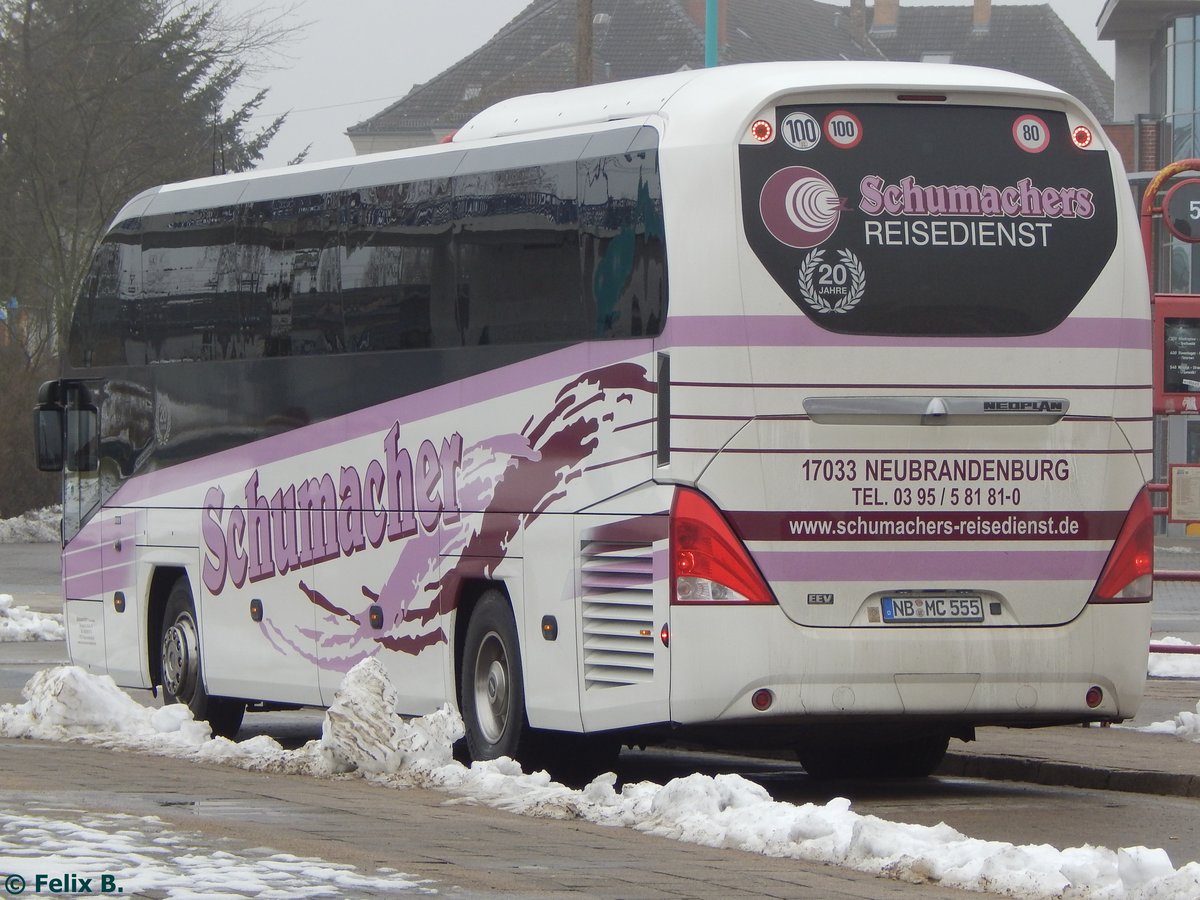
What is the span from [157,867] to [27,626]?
18442mm

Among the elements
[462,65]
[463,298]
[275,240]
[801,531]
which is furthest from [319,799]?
[462,65]

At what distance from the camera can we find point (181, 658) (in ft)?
50.6

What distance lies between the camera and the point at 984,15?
3632 inches

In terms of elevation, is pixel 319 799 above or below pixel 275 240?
below

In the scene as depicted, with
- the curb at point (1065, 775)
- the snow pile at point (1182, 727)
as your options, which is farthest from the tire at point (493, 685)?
the snow pile at point (1182, 727)

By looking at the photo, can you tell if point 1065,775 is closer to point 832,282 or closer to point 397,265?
point 832,282

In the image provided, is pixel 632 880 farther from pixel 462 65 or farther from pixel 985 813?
pixel 462 65

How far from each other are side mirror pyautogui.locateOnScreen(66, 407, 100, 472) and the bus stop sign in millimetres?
7634

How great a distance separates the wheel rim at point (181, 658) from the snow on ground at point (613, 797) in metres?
1.43

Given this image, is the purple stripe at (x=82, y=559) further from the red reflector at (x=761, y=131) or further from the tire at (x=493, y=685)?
the red reflector at (x=761, y=131)

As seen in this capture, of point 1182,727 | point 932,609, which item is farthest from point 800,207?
point 1182,727

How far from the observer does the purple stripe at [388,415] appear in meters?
A: 11.2

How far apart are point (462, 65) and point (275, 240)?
67831mm

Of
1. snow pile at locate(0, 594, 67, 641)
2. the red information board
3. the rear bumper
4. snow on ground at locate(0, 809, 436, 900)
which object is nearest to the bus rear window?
the rear bumper
